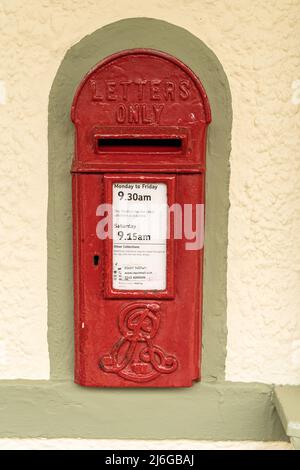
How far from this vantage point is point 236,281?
6.22 ft

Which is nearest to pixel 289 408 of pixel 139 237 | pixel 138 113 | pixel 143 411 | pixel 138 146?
pixel 143 411

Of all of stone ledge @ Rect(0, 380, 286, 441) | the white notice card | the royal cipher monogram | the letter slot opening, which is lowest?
stone ledge @ Rect(0, 380, 286, 441)

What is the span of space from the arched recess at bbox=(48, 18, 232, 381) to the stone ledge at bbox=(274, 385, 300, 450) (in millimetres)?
242

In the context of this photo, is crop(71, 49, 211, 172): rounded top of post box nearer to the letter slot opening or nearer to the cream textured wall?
the letter slot opening

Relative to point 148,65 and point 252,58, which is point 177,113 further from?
point 252,58

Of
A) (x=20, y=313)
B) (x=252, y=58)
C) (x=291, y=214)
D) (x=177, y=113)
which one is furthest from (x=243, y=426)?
(x=252, y=58)

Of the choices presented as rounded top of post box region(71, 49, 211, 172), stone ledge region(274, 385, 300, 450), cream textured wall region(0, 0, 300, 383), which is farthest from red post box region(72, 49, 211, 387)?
stone ledge region(274, 385, 300, 450)

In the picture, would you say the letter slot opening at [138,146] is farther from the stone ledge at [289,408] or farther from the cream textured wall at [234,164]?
the stone ledge at [289,408]

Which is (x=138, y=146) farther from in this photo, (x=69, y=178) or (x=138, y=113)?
(x=69, y=178)

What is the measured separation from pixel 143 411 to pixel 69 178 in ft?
3.15

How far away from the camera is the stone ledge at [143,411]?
6.32ft

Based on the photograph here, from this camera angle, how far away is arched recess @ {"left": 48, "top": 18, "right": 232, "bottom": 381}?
5.83 ft

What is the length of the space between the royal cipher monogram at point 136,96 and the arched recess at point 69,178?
0.38ft

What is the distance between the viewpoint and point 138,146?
5.73ft
